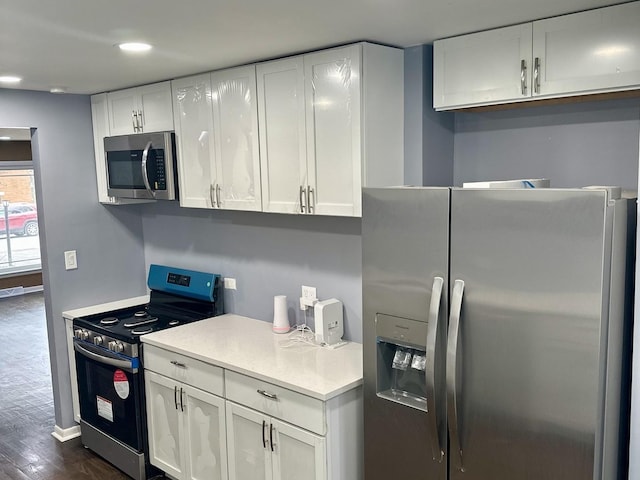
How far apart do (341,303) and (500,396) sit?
1219 mm

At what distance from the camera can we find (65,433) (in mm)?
4035

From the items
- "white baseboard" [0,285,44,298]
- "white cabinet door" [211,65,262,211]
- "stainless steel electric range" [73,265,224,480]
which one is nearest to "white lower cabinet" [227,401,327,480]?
"stainless steel electric range" [73,265,224,480]

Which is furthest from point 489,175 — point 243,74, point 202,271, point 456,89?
point 202,271

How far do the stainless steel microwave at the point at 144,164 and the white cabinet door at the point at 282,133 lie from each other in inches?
29.3

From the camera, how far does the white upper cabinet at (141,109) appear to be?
11.4 ft

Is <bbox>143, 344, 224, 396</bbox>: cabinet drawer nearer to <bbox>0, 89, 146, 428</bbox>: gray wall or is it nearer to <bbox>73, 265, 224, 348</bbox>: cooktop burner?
<bbox>73, 265, 224, 348</bbox>: cooktop burner

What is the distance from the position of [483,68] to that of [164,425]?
2456 millimetres

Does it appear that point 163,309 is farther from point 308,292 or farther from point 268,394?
point 268,394

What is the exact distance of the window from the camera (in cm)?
882

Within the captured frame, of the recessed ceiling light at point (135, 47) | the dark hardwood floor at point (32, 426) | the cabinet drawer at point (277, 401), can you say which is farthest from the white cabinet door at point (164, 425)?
the recessed ceiling light at point (135, 47)

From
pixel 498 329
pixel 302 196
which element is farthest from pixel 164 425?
pixel 498 329

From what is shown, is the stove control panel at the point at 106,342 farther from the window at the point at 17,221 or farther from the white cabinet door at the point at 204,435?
the window at the point at 17,221

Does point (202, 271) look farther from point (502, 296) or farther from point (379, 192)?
point (502, 296)

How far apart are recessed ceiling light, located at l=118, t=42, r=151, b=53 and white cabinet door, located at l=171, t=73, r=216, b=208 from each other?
1.98 feet
